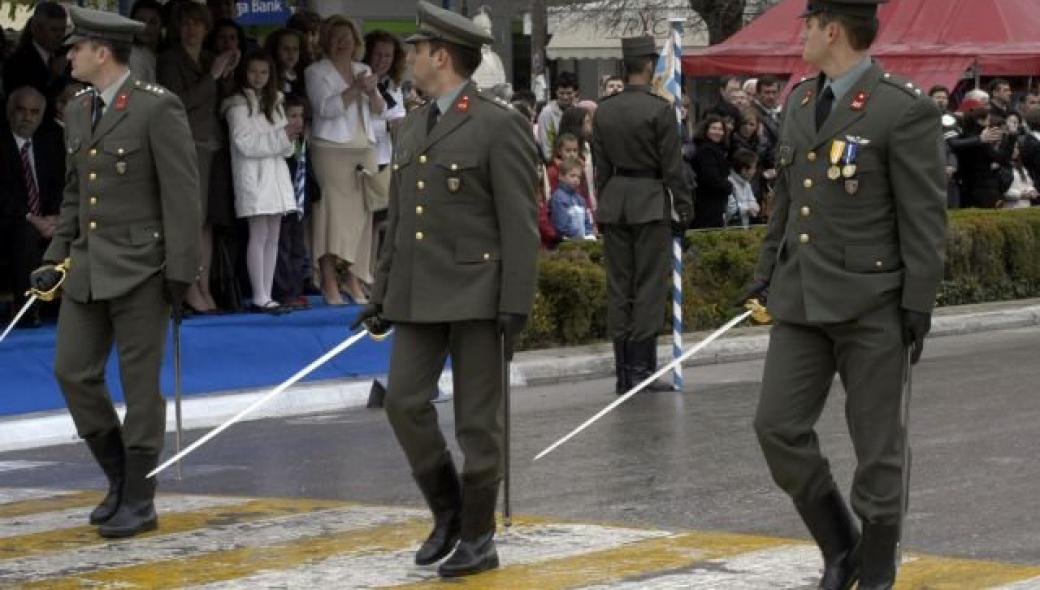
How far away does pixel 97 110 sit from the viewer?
→ 952 centimetres

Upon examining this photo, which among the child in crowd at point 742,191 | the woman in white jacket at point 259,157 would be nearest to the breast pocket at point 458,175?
the woman in white jacket at point 259,157

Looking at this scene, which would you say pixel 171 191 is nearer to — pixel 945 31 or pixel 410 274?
pixel 410 274

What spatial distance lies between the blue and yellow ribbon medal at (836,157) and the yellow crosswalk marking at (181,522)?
3.40 meters

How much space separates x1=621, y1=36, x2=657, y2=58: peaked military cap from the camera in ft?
48.3

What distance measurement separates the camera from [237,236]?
15852 mm

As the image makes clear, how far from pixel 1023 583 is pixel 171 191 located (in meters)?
3.76

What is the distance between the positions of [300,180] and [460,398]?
318 inches

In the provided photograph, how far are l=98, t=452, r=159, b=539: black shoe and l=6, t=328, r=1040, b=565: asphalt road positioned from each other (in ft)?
4.02

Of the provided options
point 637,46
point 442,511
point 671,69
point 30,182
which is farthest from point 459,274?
point 671,69

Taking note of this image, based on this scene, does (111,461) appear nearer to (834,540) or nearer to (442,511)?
(442,511)

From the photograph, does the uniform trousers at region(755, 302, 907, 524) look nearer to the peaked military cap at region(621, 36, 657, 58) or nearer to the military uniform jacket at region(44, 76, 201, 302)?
the military uniform jacket at region(44, 76, 201, 302)

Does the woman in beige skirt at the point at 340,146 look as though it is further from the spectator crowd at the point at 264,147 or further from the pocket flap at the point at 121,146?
the pocket flap at the point at 121,146

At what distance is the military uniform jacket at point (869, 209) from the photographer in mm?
7234

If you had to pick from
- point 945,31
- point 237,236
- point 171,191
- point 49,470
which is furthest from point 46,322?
point 945,31
